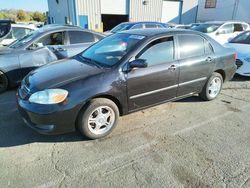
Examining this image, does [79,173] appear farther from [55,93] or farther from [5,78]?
[5,78]

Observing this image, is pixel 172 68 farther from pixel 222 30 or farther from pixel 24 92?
pixel 222 30

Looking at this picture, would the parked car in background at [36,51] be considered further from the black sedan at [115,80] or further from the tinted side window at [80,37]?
the black sedan at [115,80]

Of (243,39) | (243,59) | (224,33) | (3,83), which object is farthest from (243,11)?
(3,83)

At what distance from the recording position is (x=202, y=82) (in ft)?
13.8

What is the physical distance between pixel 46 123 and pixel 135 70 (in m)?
1.44

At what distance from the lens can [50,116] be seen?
108 inches

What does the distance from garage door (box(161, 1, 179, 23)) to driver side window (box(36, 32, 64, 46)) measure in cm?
1995

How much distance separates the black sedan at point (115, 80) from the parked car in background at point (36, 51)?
180cm

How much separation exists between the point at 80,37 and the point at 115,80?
3.27 meters

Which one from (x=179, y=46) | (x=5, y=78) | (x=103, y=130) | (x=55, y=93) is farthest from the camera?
(x=5, y=78)

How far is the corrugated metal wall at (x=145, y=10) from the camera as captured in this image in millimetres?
21516

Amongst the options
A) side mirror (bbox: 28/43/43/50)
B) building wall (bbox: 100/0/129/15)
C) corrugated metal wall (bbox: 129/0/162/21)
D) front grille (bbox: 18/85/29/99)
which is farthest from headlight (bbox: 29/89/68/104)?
corrugated metal wall (bbox: 129/0/162/21)

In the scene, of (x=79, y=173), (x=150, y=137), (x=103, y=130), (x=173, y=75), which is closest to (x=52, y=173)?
(x=79, y=173)

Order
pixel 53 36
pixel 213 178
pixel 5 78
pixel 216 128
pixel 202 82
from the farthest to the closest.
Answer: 1. pixel 53 36
2. pixel 5 78
3. pixel 202 82
4. pixel 216 128
5. pixel 213 178
